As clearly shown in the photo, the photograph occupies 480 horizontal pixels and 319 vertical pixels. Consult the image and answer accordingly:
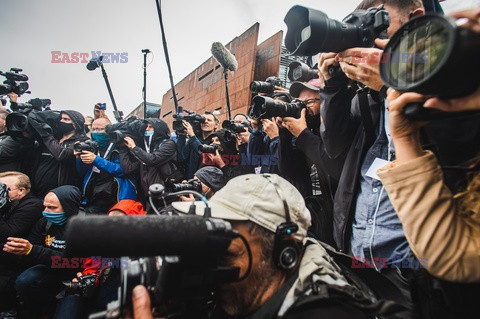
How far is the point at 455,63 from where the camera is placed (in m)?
0.61

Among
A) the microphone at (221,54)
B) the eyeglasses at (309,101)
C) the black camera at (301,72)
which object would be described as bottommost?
the eyeglasses at (309,101)

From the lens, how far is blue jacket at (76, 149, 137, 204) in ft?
11.5

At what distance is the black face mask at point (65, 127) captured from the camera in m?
4.10

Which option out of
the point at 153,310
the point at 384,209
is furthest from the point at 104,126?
the point at 384,209

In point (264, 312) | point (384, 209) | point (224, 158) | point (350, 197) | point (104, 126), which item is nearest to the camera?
point (264, 312)

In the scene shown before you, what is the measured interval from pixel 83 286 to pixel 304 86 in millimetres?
3015

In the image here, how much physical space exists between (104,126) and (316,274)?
429 centimetres

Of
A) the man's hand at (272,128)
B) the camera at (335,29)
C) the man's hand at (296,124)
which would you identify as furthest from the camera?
the man's hand at (272,128)

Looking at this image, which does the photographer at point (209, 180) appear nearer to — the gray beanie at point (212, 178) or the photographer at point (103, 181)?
the gray beanie at point (212, 178)

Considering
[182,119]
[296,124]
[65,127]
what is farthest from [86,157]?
[296,124]

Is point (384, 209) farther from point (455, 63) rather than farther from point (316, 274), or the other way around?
point (455, 63)

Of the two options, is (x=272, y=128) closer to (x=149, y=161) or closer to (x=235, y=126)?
(x=235, y=126)

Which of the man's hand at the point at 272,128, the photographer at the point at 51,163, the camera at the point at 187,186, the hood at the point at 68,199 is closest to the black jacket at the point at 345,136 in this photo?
the man's hand at the point at 272,128

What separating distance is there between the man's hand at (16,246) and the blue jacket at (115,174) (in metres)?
0.82
